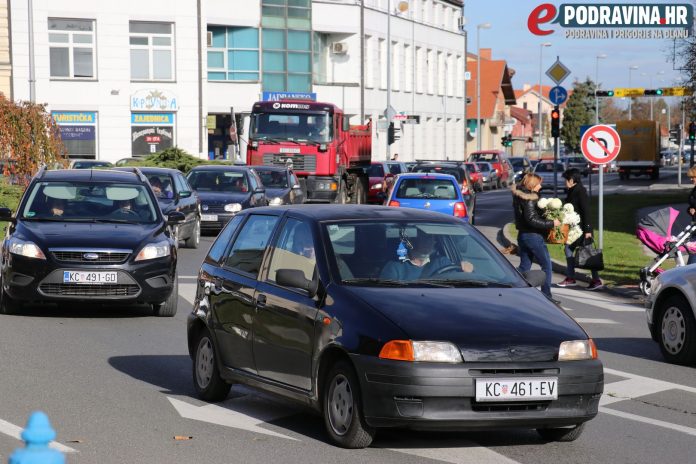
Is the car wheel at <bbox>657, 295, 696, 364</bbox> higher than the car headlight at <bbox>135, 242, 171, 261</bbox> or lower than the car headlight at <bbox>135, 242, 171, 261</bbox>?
lower

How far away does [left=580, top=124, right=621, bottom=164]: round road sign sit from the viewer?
77.7ft

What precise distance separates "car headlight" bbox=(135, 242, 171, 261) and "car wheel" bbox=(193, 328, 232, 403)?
467 cm

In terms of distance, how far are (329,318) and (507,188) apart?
222ft

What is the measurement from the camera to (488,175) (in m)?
68.8

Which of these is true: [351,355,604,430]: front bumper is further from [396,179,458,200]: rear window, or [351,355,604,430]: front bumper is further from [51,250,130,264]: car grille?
[396,179,458,200]: rear window

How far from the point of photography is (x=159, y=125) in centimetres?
5903

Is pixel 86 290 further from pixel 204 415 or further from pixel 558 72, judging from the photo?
pixel 558 72

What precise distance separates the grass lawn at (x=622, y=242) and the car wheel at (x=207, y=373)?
39.8 ft

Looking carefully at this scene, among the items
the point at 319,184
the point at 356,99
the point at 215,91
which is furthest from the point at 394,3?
the point at 319,184

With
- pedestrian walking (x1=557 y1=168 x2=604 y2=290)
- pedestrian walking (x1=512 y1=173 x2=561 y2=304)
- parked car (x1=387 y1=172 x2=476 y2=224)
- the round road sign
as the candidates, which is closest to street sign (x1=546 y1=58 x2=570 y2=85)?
parked car (x1=387 y1=172 x2=476 y2=224)

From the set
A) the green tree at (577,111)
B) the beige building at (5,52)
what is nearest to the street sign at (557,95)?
the beige building at (5,52)

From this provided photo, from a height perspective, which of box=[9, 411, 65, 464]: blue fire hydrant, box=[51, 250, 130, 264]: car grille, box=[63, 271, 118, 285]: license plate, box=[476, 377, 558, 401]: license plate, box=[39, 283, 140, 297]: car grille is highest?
box=[9, 411, 65, 464]: blue fire hydrant

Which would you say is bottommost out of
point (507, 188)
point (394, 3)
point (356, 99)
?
point (507, 188)

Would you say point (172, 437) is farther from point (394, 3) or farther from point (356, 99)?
point (394, 3)
